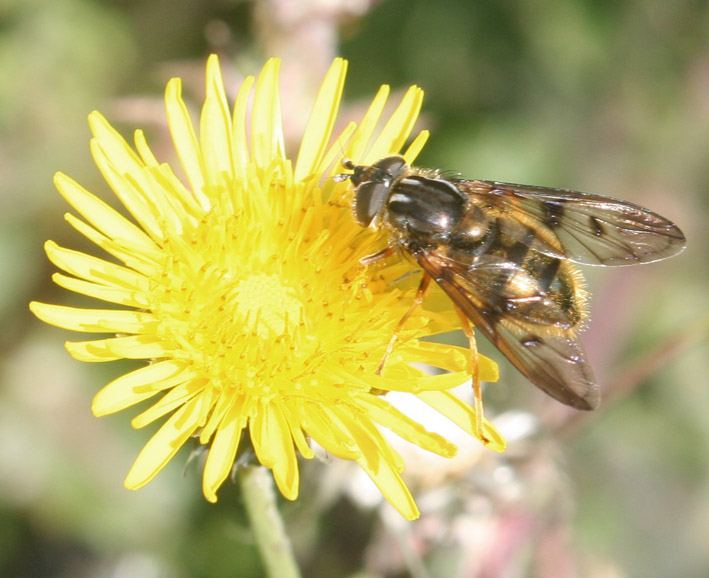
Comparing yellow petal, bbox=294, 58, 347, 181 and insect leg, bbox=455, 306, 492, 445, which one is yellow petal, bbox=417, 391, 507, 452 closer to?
insect leg, bbox=455, 306, 492, 445

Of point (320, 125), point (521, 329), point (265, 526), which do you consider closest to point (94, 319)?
point (265, 526)

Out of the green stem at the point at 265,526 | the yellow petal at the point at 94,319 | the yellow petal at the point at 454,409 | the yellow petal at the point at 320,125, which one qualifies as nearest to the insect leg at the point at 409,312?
the yellow petal at the point at 454,409

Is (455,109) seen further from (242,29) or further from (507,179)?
(242,29)

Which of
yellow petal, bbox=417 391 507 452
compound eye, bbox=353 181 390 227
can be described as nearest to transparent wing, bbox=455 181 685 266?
compound eye, bbox=353 181 390 227

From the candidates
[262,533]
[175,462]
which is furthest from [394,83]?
[262,533]

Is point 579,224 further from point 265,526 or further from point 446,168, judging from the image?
point 446,168

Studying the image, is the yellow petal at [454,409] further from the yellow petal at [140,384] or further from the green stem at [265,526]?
the yellow petal at [140,384]

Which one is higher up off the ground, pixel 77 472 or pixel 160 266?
pixel 160 266
